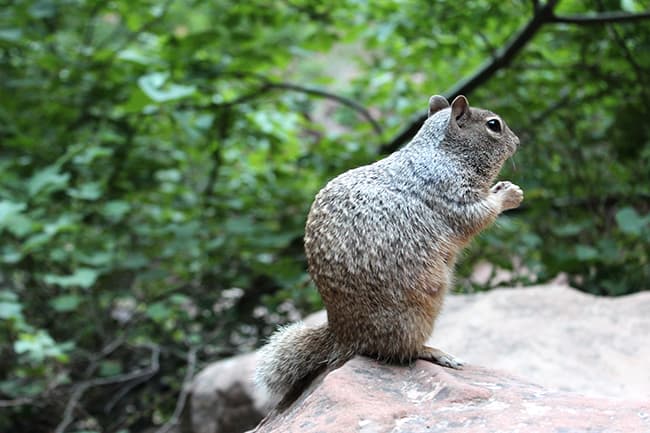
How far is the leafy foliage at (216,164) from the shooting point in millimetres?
4703

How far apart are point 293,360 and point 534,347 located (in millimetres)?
1559

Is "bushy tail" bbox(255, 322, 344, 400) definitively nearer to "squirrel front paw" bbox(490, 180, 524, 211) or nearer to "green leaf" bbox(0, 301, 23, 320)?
"squirrel front paw" bbox(490, 180, 524, 211)

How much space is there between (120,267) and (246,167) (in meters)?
2.16

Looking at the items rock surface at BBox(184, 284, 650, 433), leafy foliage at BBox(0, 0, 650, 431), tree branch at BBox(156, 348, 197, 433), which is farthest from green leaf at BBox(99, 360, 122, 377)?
rock surface at BBox(184, 284, 650, 433)

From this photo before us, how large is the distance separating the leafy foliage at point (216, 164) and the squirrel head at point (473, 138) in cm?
→ 217

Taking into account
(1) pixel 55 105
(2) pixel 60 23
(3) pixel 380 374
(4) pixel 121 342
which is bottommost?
Result: (4) pixel 121 342

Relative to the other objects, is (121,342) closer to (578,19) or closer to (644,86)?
(578,19)

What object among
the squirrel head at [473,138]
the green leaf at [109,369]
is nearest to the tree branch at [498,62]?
the squirrel head at [473,138]

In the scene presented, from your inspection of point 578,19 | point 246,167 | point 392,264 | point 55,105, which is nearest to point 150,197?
point 55,105

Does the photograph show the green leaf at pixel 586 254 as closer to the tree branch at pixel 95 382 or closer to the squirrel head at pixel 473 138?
the squirrel head at pixel 473 138

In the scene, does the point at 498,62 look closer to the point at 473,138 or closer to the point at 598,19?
the point at 598,19

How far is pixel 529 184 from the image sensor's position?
510cm

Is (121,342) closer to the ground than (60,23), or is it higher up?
closer to the ground

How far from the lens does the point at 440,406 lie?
2004 mm
